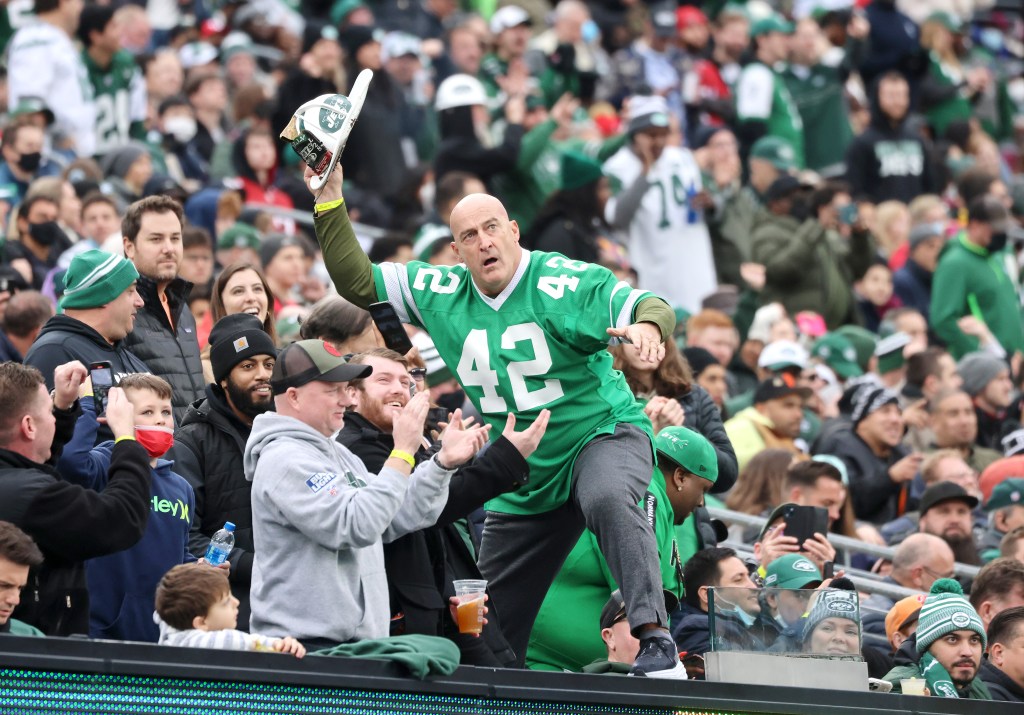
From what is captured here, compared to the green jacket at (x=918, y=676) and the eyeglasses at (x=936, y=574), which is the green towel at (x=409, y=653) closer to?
the green jacket at (x=918, y=676)

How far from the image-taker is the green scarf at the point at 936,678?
806 cm

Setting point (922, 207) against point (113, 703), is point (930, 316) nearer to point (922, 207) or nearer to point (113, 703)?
point (922, 207)

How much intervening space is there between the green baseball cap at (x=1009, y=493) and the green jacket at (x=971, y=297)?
440cm

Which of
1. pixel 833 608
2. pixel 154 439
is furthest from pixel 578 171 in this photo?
pixel 154 439

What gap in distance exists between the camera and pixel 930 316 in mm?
16641

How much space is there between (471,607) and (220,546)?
0.93m

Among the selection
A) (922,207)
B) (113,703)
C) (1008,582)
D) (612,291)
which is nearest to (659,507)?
(612,291)


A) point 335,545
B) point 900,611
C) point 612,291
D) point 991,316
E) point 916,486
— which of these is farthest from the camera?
point 991,316

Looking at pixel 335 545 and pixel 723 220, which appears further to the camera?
pixel 723 220

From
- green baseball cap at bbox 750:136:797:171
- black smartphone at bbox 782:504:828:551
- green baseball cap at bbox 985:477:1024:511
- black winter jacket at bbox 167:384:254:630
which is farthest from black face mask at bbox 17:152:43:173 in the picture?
green baseball cap at bbox 750:136:797:171

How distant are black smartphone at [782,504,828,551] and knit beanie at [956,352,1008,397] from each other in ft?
17.9

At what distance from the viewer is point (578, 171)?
47.0 ft

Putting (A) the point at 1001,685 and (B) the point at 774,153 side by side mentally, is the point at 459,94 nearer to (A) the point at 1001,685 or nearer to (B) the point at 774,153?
(B) the point at 774,153

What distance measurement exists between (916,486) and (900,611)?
10.8ft
